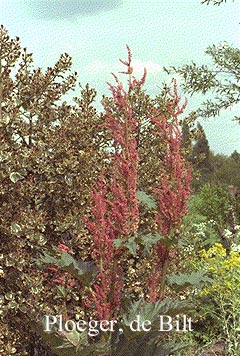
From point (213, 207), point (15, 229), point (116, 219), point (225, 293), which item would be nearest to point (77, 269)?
point (116, 219)

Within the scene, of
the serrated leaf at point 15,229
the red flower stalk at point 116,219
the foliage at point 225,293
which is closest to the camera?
the red flower stalk at point 116,219

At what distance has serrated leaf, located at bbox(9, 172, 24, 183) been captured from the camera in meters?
5.08

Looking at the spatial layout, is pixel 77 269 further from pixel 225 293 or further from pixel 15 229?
pixel 225 293

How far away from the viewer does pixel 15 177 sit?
510cm

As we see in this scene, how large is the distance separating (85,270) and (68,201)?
144 centimetres

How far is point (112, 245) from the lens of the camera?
397 centimetres

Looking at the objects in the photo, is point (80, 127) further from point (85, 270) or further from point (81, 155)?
point (85, 270)

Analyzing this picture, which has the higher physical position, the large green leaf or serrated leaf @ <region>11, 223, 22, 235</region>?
serrated leaf @ <region>11, 223, 22, 235</region>

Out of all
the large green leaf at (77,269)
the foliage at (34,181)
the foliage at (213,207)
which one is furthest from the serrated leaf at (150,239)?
the foliage at (213,207)

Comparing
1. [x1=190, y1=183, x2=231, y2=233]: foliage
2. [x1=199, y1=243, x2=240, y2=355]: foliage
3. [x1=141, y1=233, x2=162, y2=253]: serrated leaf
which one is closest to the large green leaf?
[x1=141, y1=233, x2=162, y2=253]: serrated leaf

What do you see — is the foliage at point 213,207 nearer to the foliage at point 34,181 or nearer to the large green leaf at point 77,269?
the foliage at point 34,181

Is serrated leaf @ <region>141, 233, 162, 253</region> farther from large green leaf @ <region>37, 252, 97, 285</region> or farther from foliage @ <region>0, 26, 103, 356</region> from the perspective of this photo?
foliage @ <region>0, 26, 103, 356</region>

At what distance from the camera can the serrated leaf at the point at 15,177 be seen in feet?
16.7

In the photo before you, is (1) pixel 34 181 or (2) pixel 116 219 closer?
(2) pixel 116 219
